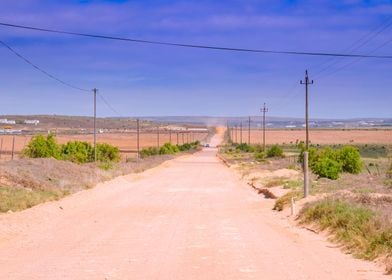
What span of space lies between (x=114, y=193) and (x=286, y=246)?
20.9 meters

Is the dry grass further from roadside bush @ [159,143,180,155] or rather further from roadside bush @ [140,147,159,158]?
roadside bush @ [159,143,180,155]

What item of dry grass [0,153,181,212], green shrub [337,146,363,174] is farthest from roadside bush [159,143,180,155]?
dry grass [0,153,181,212]

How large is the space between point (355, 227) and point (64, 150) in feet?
165

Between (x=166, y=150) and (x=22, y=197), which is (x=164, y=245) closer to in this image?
(x=22, y=197)

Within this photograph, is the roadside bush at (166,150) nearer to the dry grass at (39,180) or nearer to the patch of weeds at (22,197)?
the dry grass at (39,180)

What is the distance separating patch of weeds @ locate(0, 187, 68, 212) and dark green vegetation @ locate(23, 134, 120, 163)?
929 inches

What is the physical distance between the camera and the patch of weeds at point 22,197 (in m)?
24.0

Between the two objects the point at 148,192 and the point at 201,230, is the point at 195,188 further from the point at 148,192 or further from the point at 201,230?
the point at 201,230

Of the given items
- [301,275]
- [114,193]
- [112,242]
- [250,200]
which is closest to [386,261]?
[301,275]

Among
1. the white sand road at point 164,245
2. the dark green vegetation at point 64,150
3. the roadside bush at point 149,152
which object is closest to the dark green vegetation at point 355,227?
the white sand road at point 164,245

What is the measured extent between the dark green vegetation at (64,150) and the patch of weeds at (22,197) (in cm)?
2361

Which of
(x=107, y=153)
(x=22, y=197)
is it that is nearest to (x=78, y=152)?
(x=107, y=153)

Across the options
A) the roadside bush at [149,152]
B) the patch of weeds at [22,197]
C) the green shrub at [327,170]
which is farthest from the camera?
the roadside bush at [149,152]

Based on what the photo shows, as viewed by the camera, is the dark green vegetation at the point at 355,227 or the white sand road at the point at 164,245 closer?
the white sand road at the point at 164,245
